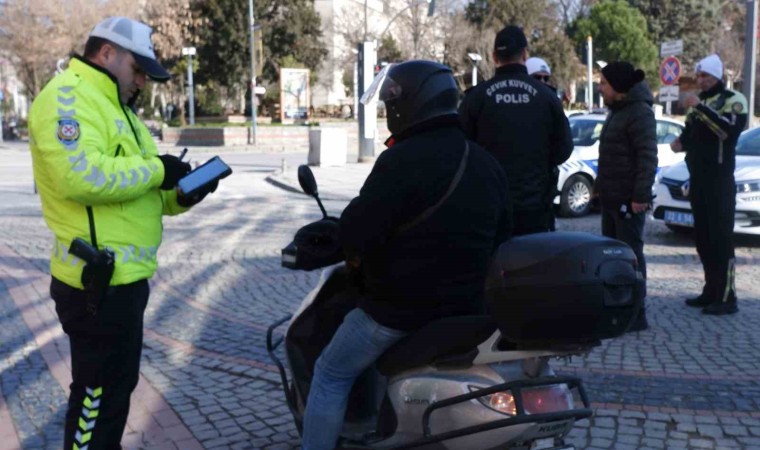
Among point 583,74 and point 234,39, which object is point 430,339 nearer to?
point 234,39

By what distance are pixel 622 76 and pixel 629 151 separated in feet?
1.77

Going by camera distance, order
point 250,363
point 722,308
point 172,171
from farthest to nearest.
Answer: point 722,308, point 250,363, point 172,171

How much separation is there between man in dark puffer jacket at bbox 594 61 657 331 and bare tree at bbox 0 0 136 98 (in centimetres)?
4142

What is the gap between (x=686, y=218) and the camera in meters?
10.6

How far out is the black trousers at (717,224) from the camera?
7.01 meters

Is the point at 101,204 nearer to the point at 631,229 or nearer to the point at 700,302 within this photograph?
the point at 631,229

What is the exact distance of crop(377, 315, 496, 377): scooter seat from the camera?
120 inches

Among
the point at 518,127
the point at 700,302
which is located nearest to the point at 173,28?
the point at 700,302

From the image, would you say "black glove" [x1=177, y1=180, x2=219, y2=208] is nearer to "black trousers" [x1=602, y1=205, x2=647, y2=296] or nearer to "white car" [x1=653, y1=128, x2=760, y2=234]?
"black trousers" [x1=602, y1=205, x2=647, y2=296]

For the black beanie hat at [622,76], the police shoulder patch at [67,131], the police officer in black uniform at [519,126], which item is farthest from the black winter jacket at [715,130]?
the police shoulder patch at [67,131]

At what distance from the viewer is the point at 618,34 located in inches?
2057

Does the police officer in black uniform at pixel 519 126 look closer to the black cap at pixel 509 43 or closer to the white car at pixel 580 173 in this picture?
the black cap at pixel 509 43

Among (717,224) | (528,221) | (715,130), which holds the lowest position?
(717,224)

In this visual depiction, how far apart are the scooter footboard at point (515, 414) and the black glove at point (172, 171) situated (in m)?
1.32
